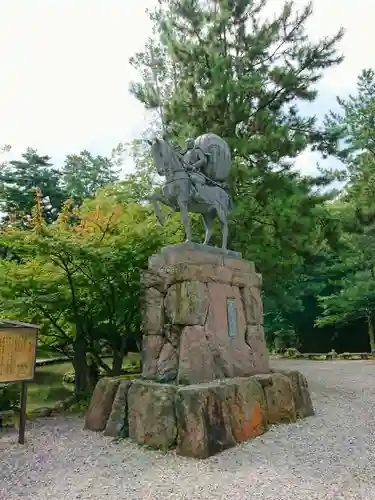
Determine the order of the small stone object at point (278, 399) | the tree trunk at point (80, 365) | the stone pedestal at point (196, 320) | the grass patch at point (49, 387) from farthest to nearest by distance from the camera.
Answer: the grass patch at point (49, 387), the tree trunk at point (80, 365), the small stone object at point (278, 399), the stone pedestal at point (196, 320)

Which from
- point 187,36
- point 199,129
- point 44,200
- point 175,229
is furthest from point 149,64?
point 44,200

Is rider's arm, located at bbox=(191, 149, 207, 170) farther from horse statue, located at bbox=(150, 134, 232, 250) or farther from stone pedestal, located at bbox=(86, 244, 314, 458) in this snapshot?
→ stone pedestal, located at bbox=(86, 244, 314, 458)

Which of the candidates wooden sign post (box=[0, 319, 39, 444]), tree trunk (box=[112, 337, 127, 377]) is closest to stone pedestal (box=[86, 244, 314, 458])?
wooden sign post (box=[0, 319, 39, 444])

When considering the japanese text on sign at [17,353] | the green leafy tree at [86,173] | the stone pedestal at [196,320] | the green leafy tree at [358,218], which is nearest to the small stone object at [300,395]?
the stone pedestal at [196,320]

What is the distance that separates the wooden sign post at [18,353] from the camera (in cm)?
520

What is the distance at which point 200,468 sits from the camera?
4215 millimetres

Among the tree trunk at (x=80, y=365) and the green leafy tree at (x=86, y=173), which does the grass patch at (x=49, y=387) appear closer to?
the tree trunk at (x=80, y=365)

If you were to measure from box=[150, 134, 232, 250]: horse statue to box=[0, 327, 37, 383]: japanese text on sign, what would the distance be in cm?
262

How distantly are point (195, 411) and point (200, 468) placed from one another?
24.1 inches

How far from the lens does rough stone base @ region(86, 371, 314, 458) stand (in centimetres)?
467

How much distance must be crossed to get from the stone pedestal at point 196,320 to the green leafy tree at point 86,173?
1692 centimetres

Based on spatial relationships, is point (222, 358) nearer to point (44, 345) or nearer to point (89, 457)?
point (89, 457)

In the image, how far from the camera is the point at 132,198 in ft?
33.2

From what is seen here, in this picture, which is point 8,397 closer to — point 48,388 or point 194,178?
point 48,388
